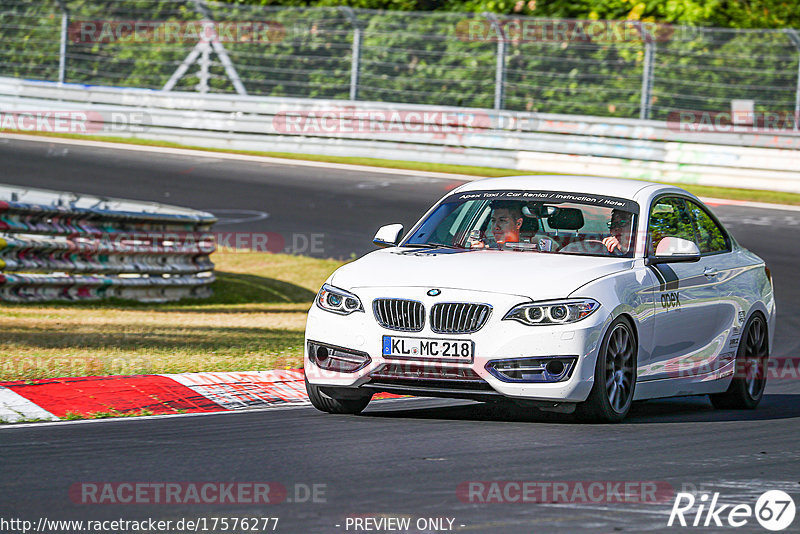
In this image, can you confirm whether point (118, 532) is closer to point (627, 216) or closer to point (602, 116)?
point (627, 216)

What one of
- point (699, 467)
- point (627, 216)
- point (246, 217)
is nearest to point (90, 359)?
point (627, 216)

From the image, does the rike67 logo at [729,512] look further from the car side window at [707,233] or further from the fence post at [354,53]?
the fence post at [354,53]

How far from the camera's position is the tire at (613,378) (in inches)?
309

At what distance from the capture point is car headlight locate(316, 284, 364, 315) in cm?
800

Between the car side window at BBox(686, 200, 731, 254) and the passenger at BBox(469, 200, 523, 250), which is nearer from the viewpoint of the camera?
the passenger at BBox(469, 200, 523, 250)

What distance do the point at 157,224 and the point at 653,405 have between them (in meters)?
7.33

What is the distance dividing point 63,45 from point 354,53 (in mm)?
6359

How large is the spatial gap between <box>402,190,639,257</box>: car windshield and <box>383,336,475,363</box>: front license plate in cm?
130

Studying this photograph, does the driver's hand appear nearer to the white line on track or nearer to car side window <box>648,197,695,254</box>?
car side window <box>648,197,695,254</box>

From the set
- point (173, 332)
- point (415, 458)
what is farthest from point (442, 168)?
point (415, 458)

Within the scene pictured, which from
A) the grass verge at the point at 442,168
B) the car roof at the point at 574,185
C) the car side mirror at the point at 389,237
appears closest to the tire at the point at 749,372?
the car roof at the point at 574,185

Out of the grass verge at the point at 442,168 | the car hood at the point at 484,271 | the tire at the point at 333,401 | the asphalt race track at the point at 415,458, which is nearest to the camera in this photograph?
the asphalt race track at the point at 415,458

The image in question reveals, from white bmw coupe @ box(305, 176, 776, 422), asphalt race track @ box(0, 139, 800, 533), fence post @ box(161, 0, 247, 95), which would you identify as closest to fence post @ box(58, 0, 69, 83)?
fence post @ box(161, 0, 247, 95)

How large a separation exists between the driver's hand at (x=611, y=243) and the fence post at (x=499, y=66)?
17992mm
